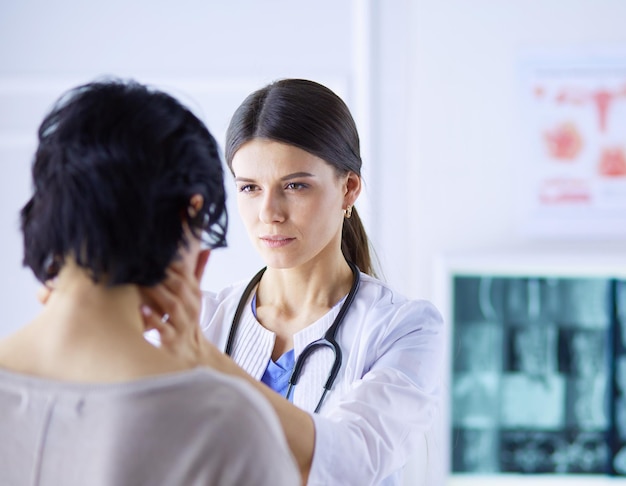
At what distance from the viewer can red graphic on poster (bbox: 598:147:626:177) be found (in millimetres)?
3064

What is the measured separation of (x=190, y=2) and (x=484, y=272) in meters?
1.57

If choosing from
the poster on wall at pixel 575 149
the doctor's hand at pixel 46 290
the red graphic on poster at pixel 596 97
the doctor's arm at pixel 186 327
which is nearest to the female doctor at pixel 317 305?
the doctor's arm at pixel 186 327

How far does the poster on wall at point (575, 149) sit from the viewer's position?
3041mm

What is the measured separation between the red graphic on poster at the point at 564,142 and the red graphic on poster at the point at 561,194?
4.2 inches

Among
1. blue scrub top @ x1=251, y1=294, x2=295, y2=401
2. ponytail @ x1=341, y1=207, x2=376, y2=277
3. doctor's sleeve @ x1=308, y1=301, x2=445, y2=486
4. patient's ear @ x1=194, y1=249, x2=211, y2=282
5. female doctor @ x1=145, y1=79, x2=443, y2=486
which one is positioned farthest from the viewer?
ponytail @ x1=341, y1=207, x2=376, y2=277

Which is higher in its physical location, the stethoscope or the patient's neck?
the patient's neck

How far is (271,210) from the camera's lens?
5.12ft

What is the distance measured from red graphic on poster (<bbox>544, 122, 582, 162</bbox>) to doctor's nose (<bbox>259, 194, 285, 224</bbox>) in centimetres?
181

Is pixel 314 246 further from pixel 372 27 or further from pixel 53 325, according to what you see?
pixel 372 27

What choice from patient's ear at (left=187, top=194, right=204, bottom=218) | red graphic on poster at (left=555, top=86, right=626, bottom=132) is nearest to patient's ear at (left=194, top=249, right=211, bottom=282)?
patient's ear at (left=187, top=194, right=204, bottom=218)

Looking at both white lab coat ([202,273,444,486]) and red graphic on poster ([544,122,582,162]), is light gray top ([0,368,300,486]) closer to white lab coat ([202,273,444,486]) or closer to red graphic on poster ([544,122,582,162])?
white lab coat ([202,273,444,486])

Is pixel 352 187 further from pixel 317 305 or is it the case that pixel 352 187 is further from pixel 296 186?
pixel 317 305

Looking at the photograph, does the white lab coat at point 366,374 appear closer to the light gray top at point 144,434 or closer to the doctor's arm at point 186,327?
the doctor's arm at point 186,327

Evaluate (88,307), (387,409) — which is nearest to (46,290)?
(88,307)
